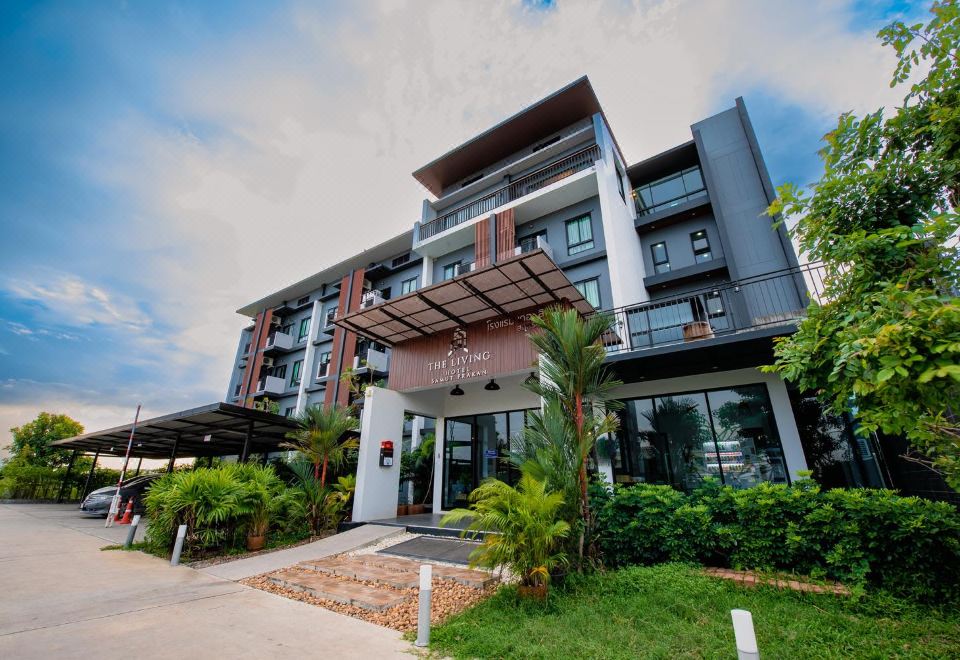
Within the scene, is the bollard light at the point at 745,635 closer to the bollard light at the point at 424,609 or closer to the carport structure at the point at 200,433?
the bollard light at the point at 424,609

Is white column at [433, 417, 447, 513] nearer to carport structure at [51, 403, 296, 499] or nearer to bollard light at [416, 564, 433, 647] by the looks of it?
carport structure at [51, 403, 296, 499]

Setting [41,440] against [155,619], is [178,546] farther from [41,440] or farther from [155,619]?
[41,440]

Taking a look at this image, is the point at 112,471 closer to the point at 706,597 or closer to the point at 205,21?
the point at 205,21

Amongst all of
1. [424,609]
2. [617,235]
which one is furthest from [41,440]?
[617,235]

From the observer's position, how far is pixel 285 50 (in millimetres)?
8578

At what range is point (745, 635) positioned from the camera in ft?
7.68

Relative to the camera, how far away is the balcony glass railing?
14.8 meters

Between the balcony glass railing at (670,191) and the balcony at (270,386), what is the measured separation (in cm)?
Result: 2418

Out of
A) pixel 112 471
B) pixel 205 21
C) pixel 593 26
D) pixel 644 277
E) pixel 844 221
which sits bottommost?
pixel 112 471

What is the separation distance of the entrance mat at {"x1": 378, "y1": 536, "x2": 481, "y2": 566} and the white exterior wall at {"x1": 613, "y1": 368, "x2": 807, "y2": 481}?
16.8 ft

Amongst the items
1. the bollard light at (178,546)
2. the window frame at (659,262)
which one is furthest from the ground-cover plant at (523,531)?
the window frame at (659,262)

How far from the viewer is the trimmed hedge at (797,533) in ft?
13.3

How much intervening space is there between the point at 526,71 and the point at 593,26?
76.6 inches

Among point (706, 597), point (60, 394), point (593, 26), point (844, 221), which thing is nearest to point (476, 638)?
point (706, 597)
